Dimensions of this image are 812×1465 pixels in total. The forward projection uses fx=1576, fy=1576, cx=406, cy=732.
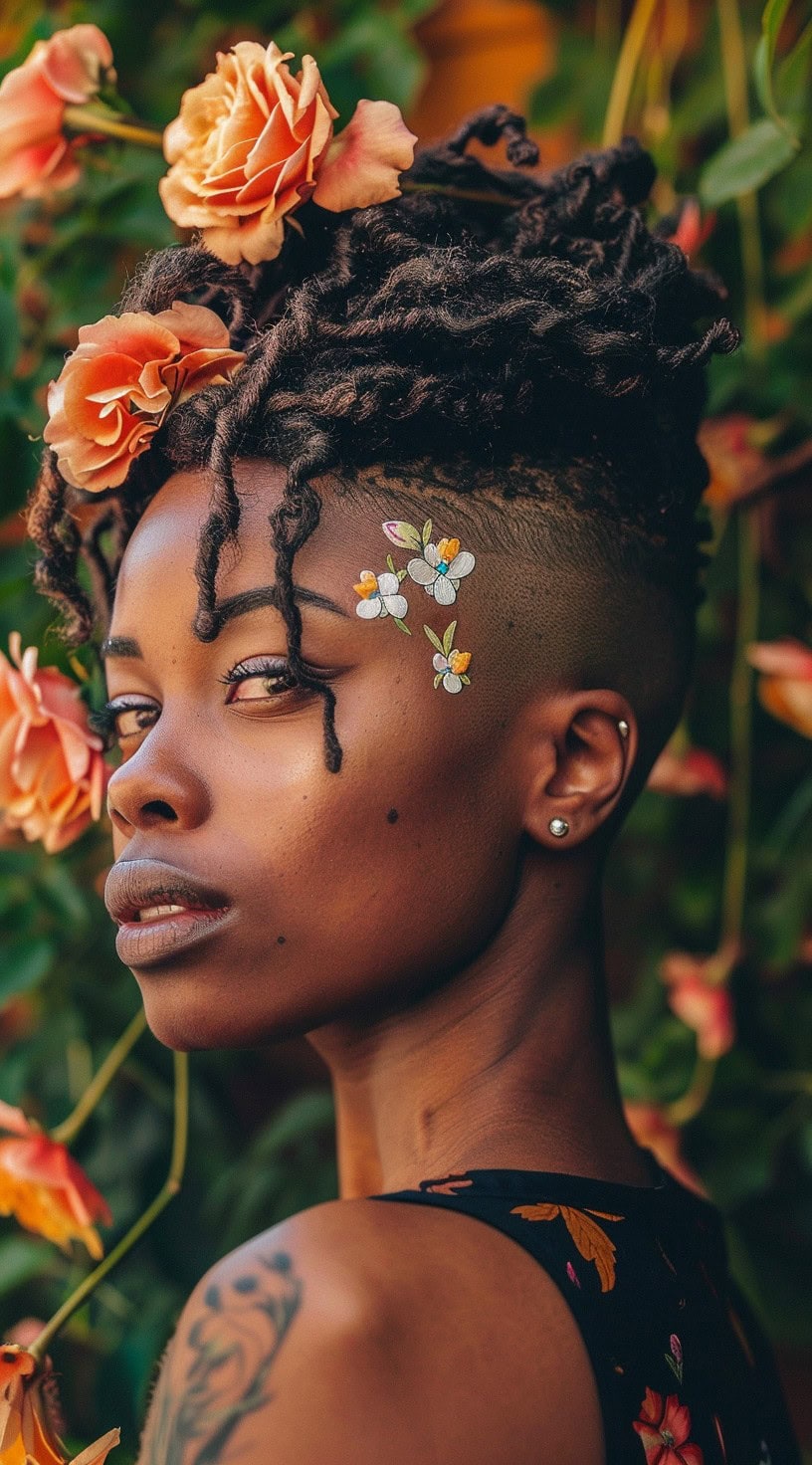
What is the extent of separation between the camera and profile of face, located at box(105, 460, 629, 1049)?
107 cm

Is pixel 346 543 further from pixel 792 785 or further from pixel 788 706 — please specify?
pixel 792 785

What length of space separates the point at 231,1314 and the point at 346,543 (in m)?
0.51

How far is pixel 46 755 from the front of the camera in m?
1.43

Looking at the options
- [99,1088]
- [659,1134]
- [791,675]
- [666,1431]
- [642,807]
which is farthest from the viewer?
[642,807]

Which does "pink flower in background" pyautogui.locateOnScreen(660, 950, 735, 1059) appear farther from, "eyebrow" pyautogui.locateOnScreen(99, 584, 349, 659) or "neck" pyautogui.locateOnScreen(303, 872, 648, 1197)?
"eyebrow" pyautogui.locateOnScreen(99, 584, 349, 659)

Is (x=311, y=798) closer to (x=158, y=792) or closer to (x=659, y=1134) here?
(x=158, y=792)

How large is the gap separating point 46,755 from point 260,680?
41 cm

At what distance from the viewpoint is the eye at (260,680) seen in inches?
42.6

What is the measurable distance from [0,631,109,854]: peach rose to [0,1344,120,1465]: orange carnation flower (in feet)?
1.43

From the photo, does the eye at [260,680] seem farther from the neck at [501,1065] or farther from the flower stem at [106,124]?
the flower stem at [106,124]

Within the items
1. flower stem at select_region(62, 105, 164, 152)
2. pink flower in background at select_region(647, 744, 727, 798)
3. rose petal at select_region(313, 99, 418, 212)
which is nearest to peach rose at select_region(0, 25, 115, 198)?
flower stem at select_region(62, 105, 164, 152)

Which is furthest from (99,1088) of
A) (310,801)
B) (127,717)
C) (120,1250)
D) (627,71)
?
(627,71)

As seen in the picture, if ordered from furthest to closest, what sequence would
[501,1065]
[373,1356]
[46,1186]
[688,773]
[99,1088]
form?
1. [688,773]
2. [99,1088]
3. [46,1186]
4. [501,1065]
5. [373,1356]

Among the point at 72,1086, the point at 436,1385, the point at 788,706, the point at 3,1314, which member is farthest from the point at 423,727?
the point at 3,1314
